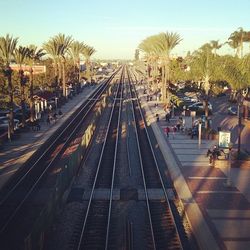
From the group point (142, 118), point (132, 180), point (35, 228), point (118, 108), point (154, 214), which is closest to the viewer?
point (35, 228)

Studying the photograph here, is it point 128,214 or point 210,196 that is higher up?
point 210,196

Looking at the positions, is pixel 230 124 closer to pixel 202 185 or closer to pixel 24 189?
pixel 202 185

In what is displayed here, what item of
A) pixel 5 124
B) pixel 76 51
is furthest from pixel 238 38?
pixel 5 124

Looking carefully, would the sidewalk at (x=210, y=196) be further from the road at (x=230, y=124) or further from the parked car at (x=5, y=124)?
the parked car at (x=5, y=124)

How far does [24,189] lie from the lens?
71.4 ft

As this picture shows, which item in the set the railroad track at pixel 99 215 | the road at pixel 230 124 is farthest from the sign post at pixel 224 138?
the railroad track at pixel 99 215

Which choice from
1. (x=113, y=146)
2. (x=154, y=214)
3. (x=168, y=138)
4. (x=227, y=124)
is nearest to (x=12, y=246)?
(x=154, y=214)

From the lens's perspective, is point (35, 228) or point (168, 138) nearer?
point (35, 228)

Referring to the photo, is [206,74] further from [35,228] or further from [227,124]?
[35,228]

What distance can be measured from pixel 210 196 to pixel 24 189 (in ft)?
33.2

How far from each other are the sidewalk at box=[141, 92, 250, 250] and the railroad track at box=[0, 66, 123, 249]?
7.40m

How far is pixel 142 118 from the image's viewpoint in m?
50.5

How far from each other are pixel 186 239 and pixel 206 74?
960 inches

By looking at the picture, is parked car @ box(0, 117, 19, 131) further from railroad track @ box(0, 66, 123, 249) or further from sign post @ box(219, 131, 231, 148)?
sign post @ box(219, 131, 231, 148)
